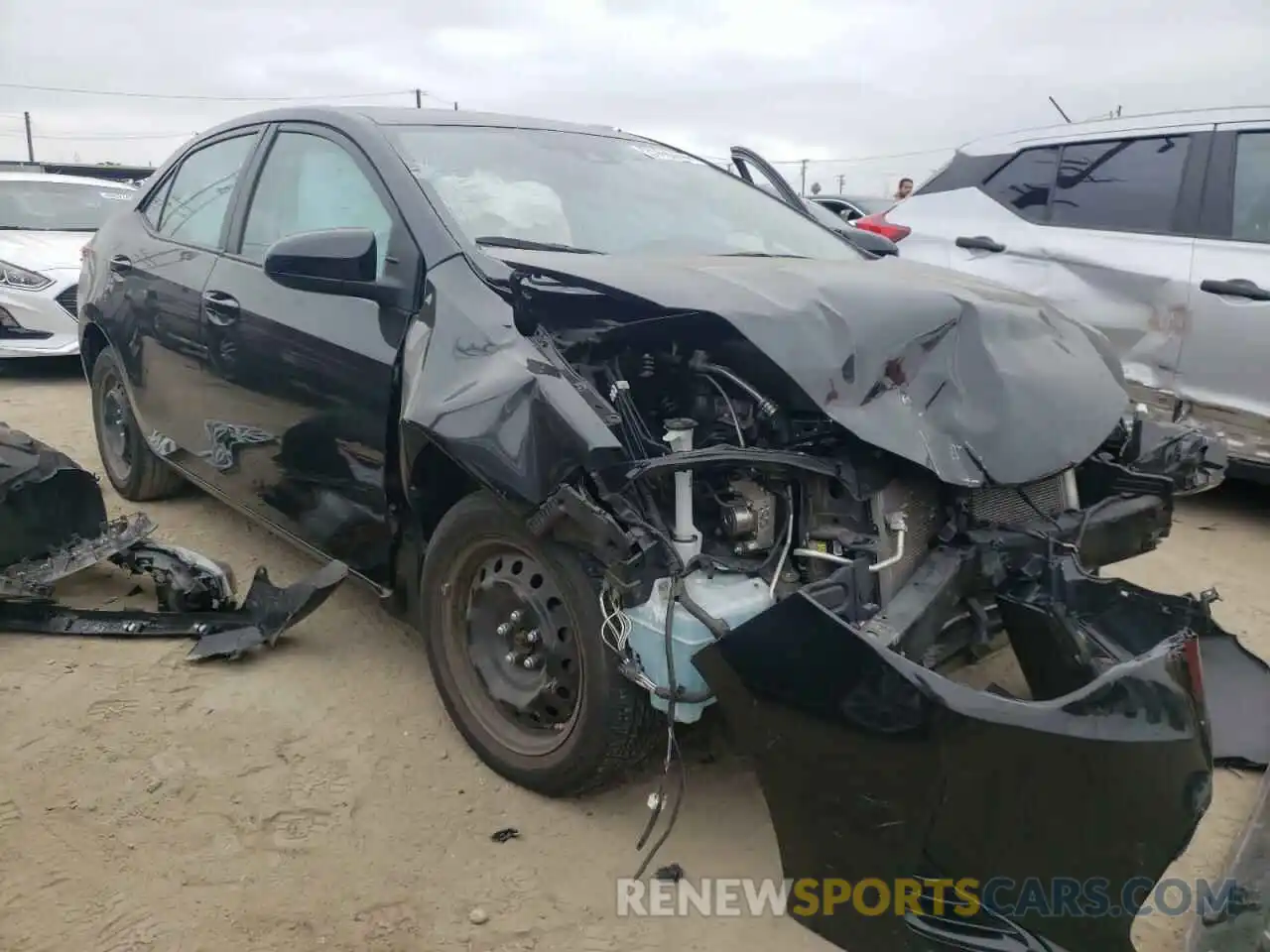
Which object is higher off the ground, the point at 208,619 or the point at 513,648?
the point at 513,648

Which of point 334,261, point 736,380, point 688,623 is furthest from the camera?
point 334,261

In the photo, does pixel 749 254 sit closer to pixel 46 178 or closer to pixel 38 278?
pixel 38 278

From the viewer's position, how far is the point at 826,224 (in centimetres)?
407

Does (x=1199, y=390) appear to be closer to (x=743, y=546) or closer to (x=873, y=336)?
(x=873, y=336)

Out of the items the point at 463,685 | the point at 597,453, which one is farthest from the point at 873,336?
the point at 463,685

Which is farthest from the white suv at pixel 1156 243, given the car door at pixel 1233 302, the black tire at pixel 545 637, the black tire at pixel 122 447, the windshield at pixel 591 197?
A: the black tire at pixel 122 447

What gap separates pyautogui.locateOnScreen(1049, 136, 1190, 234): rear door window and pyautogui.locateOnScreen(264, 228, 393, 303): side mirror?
3.90m

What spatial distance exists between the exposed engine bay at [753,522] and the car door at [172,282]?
1.99 meters

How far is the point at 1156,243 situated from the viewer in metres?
4.84

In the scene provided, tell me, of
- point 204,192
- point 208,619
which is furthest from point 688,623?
point 204,192

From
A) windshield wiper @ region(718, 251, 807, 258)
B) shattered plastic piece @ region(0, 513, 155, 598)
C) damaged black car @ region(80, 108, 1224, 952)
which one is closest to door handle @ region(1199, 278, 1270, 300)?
damaged black car @ region(80, 108, 1224, 952)

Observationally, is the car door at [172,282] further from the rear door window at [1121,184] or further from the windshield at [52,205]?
the windshield at [52,205]

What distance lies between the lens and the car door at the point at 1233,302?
4.41m

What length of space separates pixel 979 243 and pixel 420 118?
3.39 meters
